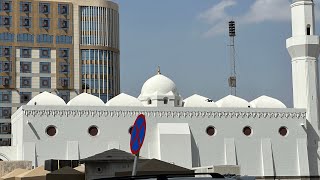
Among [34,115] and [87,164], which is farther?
[34,115]

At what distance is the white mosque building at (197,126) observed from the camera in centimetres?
4306

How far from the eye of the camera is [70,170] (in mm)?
22484

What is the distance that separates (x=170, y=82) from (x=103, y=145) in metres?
8.68

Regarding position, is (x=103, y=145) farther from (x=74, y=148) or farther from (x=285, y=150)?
(x=285, y=150)

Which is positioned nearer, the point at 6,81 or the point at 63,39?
the point at 6,81

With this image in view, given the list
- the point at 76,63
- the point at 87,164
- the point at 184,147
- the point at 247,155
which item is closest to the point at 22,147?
the point at 184,147

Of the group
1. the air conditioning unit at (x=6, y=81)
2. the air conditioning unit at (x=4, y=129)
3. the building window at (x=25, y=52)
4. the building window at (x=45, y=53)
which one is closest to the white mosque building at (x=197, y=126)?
the air conditioning unit at (x=4, y=129)

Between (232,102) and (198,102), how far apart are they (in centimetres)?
286

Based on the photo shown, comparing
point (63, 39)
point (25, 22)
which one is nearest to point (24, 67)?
point (25, 22)

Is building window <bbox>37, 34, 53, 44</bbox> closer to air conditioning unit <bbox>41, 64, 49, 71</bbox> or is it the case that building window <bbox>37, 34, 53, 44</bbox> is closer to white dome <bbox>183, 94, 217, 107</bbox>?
air conditioning unit <bbox>41, 64, 49, 71</bbox>

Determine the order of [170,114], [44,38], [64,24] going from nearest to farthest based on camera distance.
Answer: [170,114] → [44,38] → [64,24]

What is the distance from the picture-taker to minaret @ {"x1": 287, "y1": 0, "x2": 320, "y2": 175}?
155ft

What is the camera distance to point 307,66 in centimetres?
4725

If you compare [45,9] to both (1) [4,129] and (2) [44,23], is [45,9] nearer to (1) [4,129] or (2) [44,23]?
(2) [44,23]
